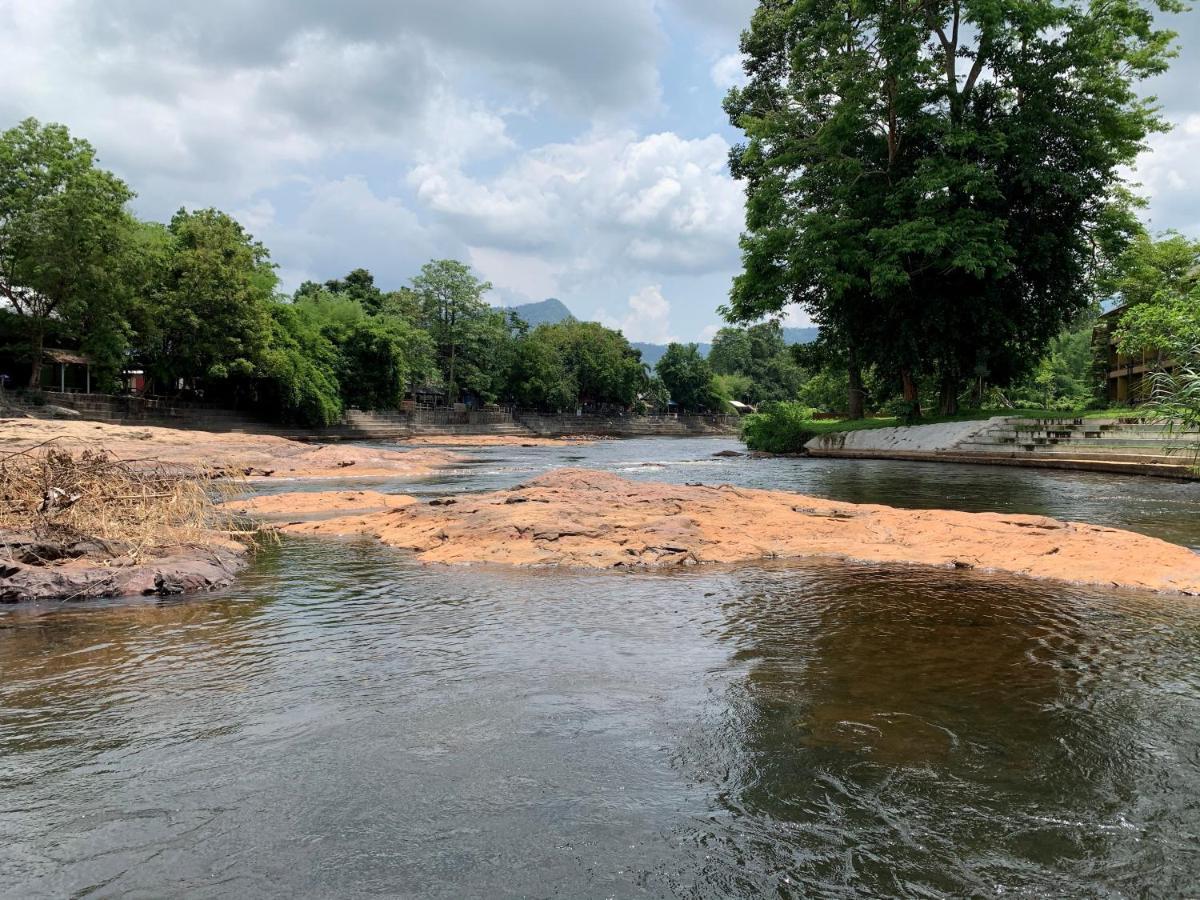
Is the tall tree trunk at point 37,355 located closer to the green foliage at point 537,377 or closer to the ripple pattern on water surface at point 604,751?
the ripple pattern on water surface at point 604,751

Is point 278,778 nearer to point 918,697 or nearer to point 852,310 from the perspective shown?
point 918,697

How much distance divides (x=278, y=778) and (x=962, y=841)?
3058 millimetres

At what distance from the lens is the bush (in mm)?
36125

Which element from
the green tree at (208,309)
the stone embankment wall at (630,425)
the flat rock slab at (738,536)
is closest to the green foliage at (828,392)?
the stone embankment wall at (630,425)

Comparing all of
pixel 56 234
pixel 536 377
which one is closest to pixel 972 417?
pixel 56 234

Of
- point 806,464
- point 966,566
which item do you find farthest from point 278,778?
point 806,464

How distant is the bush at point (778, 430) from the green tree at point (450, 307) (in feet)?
136

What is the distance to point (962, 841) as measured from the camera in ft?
9.98

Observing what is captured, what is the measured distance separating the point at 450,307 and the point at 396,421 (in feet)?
52.7

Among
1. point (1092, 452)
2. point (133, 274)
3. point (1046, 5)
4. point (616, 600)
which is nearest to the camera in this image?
point (616, 600)

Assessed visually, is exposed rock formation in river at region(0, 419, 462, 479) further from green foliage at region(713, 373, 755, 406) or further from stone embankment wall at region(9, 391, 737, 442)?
green foliage at region(713, 373, 755, 406)

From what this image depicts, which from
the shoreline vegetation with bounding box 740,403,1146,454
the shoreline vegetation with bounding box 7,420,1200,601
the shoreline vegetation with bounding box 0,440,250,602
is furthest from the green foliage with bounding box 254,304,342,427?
the shoreline vegetation with bounding box 0,440,250,602

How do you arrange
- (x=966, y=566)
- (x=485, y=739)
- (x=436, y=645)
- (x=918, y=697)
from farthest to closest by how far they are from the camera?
1. (x=966, y=566)
2. (x=436, y=645)
3. (x=918, y=697)
4. (x=485, y=739)

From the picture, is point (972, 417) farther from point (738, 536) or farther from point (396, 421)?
point (396, 421)
